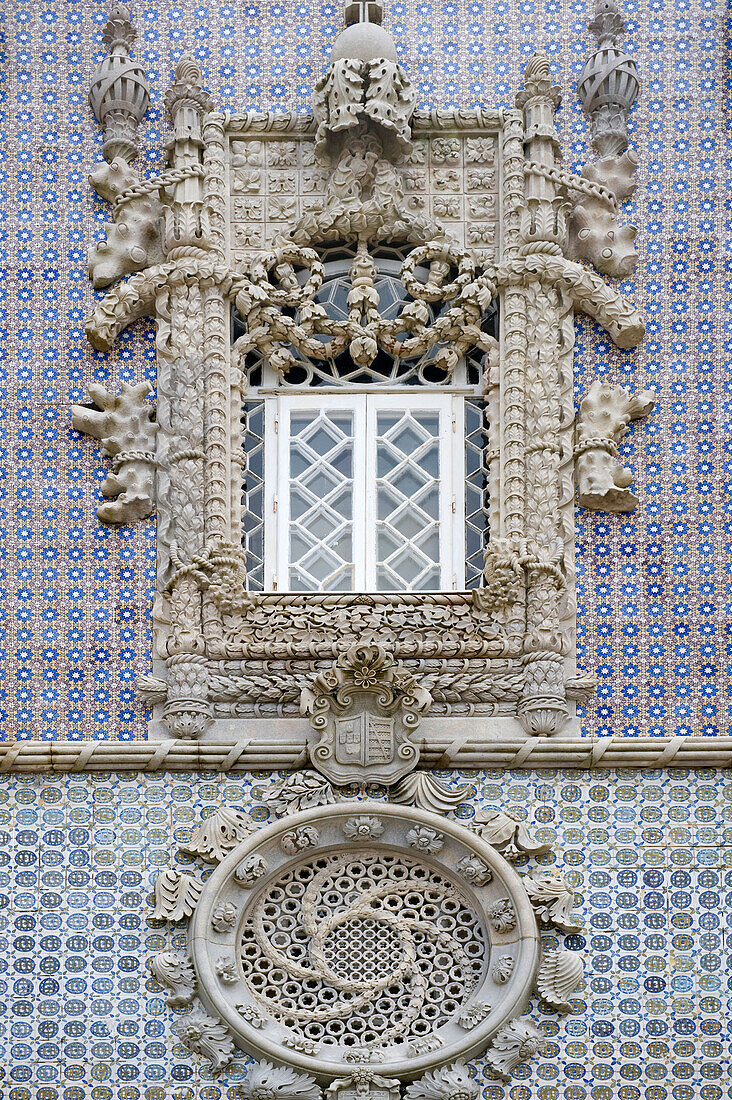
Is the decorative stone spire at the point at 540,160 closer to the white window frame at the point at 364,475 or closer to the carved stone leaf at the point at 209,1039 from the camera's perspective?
the white window frame at the point at 364,475

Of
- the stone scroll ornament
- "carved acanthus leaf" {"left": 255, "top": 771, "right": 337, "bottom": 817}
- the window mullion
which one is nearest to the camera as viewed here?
the stone scroll ornament

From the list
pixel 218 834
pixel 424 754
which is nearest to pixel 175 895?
pixel 218 834

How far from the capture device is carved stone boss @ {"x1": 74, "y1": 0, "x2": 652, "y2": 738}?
11516mm

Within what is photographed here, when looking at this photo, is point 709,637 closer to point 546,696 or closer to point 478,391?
point 546,696

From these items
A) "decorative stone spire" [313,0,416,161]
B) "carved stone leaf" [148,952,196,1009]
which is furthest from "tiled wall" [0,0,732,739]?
"carved stone leaf" [148,952,196,1009]

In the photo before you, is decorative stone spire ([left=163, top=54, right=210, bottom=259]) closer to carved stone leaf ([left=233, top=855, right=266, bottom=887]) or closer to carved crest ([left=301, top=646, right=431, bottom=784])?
carved crest ([left=301, top=646, right=431, bottom=784])

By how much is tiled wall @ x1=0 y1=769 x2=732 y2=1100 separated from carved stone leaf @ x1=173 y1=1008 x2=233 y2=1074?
0.24 feet

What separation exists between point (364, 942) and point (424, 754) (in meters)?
0.96

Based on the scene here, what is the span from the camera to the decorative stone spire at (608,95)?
12.6 m

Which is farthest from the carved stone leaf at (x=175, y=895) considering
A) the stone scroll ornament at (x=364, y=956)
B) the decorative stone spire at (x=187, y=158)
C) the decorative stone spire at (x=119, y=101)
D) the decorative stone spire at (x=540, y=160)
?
the decorative stone spire at (x=119, y=101)

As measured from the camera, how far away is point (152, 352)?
12281 millimetres

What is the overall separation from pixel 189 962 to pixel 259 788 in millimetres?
925

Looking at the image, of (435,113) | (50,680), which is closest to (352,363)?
(435,113)

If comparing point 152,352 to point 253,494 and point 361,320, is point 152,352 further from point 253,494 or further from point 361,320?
point 361,320
